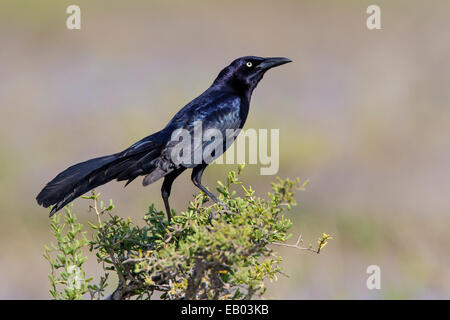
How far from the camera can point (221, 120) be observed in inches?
228

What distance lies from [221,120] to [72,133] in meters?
6.41

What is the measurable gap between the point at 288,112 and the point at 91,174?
8304 mm

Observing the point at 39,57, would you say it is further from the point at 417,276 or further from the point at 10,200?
the point at 417,276

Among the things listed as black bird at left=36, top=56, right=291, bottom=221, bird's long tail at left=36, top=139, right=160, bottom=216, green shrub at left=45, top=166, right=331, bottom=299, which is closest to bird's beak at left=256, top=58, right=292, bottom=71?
black bird at left=36, top=56, right=291, bottom=221

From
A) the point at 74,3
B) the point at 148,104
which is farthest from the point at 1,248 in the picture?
the point at 74,3

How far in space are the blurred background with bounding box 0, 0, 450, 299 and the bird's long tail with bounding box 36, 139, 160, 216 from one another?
2810mm

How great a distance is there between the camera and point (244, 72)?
641 cm

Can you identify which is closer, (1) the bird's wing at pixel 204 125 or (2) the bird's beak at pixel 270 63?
(1) the bird's wing at pixel 204 125

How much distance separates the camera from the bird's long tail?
15.3 feet

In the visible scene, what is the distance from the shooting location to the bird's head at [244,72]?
6.38m

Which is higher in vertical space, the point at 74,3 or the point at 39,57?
the point at 74,3

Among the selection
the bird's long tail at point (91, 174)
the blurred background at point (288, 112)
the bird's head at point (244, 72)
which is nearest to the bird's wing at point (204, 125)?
the bird's long tail at point (91, 174)

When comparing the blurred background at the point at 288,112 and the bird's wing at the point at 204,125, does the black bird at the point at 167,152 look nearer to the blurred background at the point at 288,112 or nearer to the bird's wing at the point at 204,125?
the bird's wing at the point at 204,125

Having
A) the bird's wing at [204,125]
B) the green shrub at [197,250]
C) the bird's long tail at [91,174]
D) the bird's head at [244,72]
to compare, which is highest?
the bird's head at [244,72]
